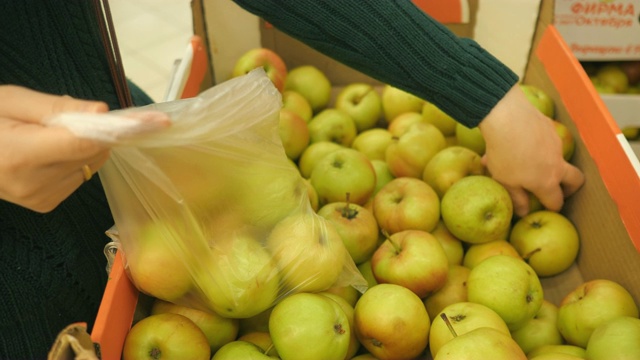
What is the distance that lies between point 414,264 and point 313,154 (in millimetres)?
533

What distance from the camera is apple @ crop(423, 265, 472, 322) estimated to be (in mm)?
1172

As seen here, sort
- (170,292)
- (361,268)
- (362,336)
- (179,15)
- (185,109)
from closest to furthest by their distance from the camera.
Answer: (185,109), (170,292), (362,336), (361,268), (179,15)

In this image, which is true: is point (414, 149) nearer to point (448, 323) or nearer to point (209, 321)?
point (448, 323)

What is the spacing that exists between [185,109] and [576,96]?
1.00 metres

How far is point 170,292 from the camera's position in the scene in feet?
3.05

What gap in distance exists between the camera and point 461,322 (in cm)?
100

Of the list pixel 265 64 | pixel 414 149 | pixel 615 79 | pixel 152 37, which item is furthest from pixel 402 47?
pixel 152 37

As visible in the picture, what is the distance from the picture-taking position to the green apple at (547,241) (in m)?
1.29

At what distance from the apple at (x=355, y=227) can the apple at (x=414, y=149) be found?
234mm

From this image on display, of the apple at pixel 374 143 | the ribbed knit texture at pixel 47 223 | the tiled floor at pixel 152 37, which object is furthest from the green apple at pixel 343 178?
the tiled floor at pixel 152 37

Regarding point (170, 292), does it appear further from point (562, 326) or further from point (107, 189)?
point (562, 326)

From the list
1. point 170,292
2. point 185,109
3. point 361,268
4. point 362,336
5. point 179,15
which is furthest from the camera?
point 179,15

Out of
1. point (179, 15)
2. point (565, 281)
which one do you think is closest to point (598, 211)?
point (565, 281)

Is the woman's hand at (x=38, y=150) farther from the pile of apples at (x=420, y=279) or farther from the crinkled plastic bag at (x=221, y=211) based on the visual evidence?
the pile of apples at (x=420, y=279)
